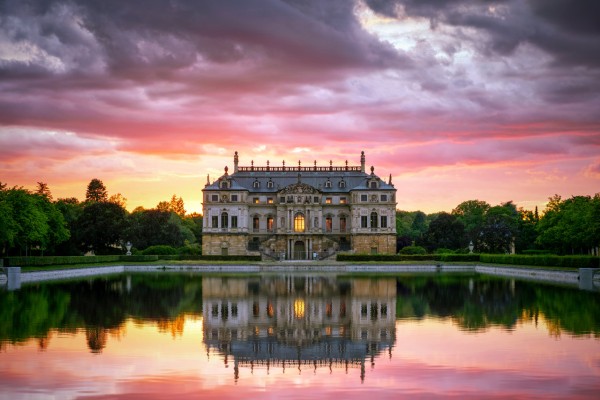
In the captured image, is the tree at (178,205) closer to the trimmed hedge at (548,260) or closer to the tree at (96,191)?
the tree at (96,191)

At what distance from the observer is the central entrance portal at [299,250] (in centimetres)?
8738

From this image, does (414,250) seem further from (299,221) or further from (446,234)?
(299,221)

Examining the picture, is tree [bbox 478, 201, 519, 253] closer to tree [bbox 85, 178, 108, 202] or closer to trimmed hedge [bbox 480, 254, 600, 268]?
trimmed hedge [bbox 480, 254, 600, 268]

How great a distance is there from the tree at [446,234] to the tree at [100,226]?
3677 centimetres

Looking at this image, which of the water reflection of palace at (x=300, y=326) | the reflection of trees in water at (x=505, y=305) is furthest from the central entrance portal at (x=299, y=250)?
the water reflection of palace at (x=300, y=326)

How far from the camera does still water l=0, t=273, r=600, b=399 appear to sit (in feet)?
A: 49.0

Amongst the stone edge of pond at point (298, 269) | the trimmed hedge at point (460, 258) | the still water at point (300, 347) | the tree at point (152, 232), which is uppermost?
the tree at point (152, 232)

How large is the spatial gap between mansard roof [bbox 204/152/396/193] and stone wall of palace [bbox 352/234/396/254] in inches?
227

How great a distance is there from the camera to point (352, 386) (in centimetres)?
1507

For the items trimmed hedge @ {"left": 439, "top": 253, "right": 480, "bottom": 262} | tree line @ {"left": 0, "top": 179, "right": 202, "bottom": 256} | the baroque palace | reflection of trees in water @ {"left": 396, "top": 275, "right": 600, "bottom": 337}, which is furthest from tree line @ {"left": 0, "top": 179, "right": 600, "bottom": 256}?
reflection of trees in water @ {"left": 396, "top": 275, "right": 600, "bottom": 337}

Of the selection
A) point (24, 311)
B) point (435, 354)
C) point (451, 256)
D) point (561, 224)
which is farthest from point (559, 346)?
point (561, 224)

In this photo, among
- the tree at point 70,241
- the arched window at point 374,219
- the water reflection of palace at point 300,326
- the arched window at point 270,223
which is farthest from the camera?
the arched window at point 270,223

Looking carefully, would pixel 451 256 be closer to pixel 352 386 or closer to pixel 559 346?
pixel 559 346

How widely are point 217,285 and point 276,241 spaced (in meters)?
43.6
